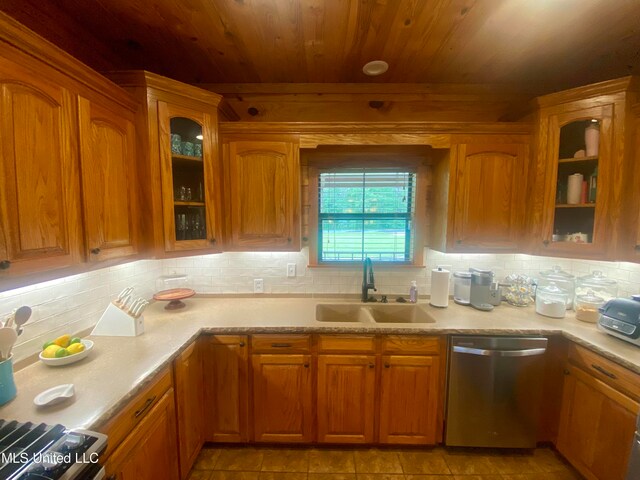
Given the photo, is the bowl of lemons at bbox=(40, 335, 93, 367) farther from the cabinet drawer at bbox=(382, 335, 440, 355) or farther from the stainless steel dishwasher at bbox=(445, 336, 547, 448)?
the stainless steel dishwasher at bbox=(445, 336, 547, 448)

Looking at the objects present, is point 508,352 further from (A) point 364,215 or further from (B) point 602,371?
(A) point 364,215

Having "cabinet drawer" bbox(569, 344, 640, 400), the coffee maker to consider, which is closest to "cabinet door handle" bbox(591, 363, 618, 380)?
"cabinet drawer" bbox(569, 344, 640, 400)

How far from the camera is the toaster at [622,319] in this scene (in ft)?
4.56

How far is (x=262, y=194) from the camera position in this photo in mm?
1888

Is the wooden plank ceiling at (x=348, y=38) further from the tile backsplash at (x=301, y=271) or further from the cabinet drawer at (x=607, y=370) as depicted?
the cabinet drawer at (x=607, y=370)

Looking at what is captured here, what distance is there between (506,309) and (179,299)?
8.04 ft

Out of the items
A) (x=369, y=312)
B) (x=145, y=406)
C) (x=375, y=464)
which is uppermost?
(x=369, y=312)

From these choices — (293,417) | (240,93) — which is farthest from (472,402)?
(240,93)

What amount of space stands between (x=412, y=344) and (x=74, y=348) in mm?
1824

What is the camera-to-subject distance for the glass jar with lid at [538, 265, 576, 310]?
1944 millimetres

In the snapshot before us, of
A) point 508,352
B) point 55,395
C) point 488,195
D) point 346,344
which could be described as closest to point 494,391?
point 508,352

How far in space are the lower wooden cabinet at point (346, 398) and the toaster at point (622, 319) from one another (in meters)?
1.37

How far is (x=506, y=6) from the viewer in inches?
52.8

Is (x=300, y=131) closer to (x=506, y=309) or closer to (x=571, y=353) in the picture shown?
(x=506, y=309)
